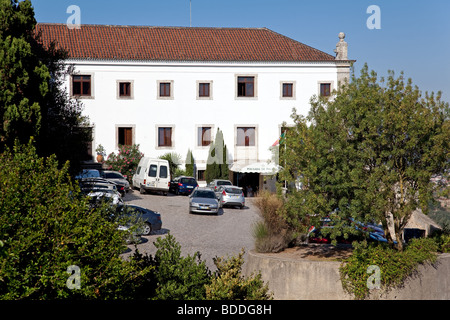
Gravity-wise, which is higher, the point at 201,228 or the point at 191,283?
the point at 191,283

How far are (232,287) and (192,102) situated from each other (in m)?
33.3

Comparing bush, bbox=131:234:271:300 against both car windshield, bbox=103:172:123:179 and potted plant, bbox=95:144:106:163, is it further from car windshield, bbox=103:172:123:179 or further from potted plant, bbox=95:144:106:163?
potted plant, bbox=95:144:106:163

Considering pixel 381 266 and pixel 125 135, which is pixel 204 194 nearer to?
pixel 125 135

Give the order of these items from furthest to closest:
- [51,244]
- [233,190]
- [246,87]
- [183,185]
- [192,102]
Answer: [246,87]
[192,102]
[183,185]
[233,190]
[51,244]

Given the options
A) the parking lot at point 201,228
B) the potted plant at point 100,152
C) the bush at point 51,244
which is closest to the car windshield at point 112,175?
the parking lot at point 201,228

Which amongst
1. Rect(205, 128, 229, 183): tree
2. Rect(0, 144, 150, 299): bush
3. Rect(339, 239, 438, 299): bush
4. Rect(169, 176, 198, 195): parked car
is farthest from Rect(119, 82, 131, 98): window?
Rect(0, 144, 150, 299): bush

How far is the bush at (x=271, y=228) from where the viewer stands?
1773 centimetres

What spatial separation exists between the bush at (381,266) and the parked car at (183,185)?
77.4 feet

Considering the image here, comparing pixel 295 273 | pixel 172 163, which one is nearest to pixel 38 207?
pixel 295 273

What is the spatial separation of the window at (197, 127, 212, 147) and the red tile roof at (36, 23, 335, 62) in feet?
17.7

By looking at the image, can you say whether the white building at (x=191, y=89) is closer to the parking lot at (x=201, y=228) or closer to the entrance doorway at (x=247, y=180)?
the entrance doorway at (x=247, y=180)

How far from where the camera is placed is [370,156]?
16.4 metres

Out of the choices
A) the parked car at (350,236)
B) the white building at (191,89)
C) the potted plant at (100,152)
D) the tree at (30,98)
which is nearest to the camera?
the tree at (30,98)

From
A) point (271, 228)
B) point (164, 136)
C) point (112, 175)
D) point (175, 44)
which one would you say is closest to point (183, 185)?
point (112, 175)
